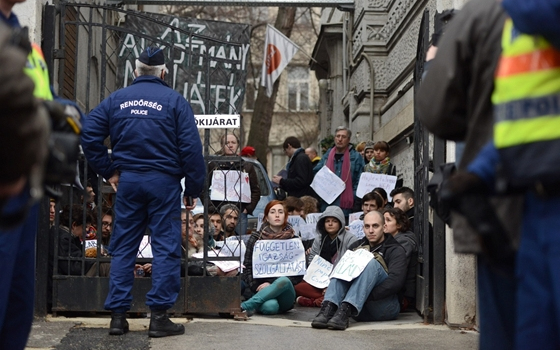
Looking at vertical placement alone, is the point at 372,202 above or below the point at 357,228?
above

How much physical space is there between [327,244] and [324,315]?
1.78 metres

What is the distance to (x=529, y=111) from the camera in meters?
2.78

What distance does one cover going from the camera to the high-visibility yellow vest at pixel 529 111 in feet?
8.93

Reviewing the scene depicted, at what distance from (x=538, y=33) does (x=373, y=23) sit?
1434 centimetres

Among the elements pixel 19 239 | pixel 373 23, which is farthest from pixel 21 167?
pixel 373 23

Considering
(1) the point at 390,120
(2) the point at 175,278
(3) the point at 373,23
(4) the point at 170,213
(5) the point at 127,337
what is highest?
(3) the point at 373,23

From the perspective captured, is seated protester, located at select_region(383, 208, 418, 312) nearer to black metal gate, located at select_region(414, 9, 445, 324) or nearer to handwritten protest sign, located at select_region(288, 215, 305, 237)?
black metal gate, located at select_region(414, 9, 445, 324)

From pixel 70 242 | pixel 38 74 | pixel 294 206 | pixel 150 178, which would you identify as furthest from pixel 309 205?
pixel 38 74

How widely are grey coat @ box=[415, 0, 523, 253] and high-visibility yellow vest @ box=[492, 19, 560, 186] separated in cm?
15

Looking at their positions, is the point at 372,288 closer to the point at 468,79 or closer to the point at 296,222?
the point at 296,222

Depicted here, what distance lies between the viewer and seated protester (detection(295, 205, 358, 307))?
9.34 m

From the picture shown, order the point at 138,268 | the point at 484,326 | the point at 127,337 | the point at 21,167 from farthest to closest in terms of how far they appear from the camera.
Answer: the point at 138,268, the point at 127,337, the point at 484,326, the point at 21,167

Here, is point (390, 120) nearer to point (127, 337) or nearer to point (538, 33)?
point (127, 337)

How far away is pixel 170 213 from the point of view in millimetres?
6980
